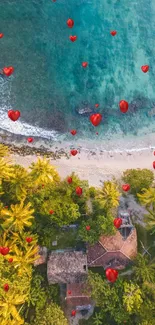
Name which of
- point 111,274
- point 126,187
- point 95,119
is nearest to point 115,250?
point 111,274

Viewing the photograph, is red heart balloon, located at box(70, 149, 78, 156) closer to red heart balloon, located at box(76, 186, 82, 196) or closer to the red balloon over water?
red heart balloon, located at box(76, 186, 82, 196)

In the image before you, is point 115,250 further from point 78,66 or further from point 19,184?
point 78,66

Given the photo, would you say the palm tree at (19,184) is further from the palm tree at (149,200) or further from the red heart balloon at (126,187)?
the palm tree at (149,200)

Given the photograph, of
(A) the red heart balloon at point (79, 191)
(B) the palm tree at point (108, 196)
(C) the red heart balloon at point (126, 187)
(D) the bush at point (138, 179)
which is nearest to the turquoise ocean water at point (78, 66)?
(D) the bush at point (138, 179)

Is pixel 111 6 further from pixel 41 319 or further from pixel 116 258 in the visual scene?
pixel 41 319

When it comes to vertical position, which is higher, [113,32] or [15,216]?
[113,32]

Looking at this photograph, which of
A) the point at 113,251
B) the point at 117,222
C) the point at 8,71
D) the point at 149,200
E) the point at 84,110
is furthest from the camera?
the point at 84,110
